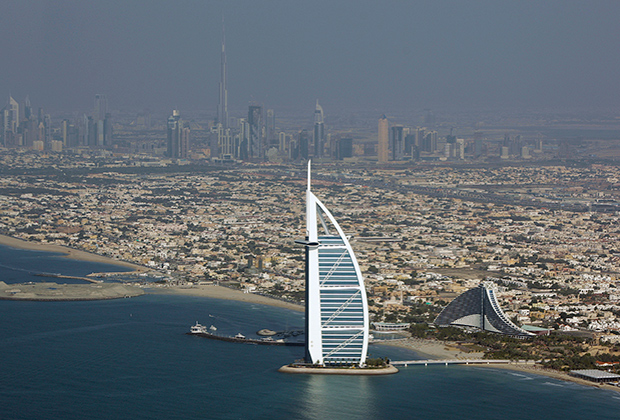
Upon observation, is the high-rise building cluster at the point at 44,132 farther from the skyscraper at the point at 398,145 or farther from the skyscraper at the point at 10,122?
the skyscraper at the point at 398,145

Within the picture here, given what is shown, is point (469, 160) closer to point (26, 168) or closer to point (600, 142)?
point (600, 142)

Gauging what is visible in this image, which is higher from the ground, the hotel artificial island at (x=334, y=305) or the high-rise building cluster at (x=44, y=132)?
the high-rise building cluster at (x=44, y=132)

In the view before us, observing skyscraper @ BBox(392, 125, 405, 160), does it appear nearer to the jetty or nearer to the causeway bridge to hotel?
the jetty

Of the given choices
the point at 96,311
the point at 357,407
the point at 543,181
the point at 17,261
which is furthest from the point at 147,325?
the point at 543,181

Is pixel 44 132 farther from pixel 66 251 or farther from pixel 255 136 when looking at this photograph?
pixel 66 251

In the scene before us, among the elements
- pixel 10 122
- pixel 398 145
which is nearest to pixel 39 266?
pixel 398 145

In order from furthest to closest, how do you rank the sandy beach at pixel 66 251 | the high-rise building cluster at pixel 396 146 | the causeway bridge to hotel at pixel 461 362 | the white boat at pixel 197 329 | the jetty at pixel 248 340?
the high-rise building cluster at pixel 396 146 < the sandy beach at pixel 66 251 < the white boat at pixel 197 329 < the jetty at pixel 248 340 < the causeway bridge to hotel at pixel 461 362

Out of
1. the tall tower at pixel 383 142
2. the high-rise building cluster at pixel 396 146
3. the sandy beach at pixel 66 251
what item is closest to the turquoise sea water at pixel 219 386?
the sandy beach at pixel 66 251
